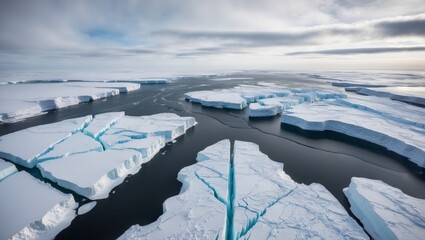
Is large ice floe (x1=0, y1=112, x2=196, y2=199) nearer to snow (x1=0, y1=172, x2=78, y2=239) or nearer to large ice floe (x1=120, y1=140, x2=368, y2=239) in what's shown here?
snow (x1=0, y1=172, x2=78, y2=239)

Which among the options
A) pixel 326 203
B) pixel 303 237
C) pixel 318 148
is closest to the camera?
pixel 303 237

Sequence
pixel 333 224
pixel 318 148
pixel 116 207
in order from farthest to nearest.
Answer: pixel 318 148 → pixel 116 207 → pixel 333 224

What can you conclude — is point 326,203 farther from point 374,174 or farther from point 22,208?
point 22,208

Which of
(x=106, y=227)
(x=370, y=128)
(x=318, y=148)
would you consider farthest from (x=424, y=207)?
(x=106, y=227)

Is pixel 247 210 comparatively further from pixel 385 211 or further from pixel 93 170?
pixel 93 170

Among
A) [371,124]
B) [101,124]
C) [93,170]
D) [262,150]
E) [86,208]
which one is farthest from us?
[371,124]

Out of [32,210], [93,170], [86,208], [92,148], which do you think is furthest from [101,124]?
[32,210]
